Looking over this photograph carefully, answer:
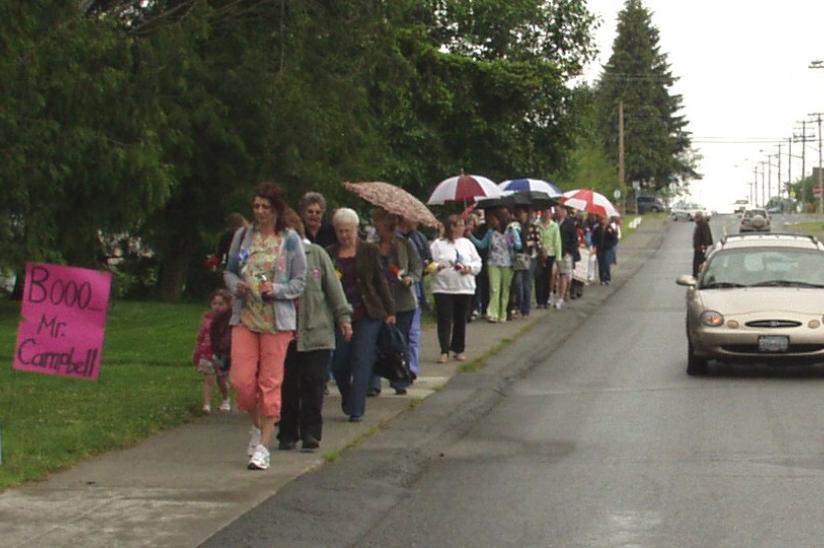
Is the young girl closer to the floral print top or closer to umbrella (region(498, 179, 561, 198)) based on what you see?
the floral print top

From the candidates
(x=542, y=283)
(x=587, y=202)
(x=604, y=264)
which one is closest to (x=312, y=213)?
(x=542, y=283)

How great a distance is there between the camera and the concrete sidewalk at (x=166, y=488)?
8.74 metres

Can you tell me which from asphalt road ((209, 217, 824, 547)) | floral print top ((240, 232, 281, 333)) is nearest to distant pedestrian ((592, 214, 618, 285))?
asphalt road ((209, 217, 824, 547))

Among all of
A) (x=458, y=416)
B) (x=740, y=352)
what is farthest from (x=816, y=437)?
(x=740, y=352)

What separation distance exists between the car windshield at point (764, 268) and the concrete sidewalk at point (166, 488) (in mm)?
5559

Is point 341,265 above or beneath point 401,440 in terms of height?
above

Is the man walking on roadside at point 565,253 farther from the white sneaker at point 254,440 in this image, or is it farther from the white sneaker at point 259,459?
the white sneaker at point 259,459

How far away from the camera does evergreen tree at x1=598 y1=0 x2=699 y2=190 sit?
408 feet

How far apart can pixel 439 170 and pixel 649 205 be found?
272ft

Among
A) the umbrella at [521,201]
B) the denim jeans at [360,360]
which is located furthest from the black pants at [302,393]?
the umbrella at [521,201]

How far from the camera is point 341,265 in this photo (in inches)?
531

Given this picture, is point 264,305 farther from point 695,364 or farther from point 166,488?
point 695,364

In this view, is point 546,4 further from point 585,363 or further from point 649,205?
point 649,205

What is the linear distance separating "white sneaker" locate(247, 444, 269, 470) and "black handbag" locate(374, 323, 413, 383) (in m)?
2.85
